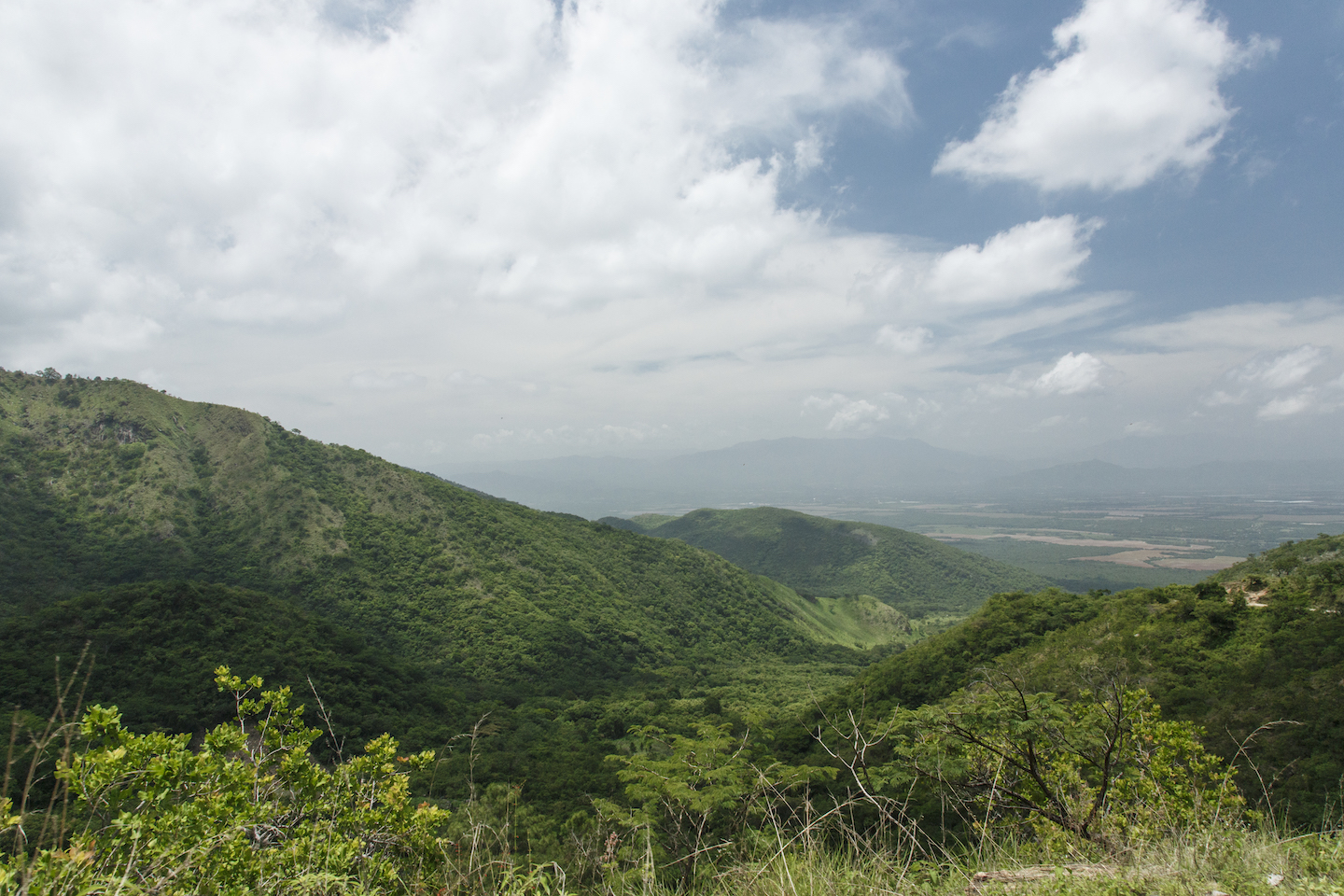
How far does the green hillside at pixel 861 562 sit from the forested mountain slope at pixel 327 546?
5607 cm

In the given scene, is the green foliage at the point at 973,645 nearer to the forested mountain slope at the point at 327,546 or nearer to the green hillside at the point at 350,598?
the green hillside at the point at 350,598

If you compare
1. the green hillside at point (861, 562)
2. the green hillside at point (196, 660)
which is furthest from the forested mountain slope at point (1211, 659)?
the green hillside at point (861, 562)

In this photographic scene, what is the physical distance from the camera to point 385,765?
5.05 metres

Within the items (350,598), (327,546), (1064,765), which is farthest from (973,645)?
(327,546)

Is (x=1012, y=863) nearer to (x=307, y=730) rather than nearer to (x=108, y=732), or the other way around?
(x=307, y=730)

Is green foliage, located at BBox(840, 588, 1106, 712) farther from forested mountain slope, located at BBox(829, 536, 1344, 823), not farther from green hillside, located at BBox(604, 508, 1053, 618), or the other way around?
green hillside, located at BBox(604, 508, 1053, 618)

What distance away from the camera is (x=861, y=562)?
142 meters

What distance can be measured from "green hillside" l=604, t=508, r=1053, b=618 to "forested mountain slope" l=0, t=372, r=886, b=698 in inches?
2208

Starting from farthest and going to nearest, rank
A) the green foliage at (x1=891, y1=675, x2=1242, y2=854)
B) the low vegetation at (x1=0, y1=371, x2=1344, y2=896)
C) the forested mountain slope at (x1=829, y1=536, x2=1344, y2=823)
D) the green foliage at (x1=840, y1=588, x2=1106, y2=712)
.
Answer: the green foliage at (x1=840, y1=588, x2=1106, y2=712) → the forested mountain slope at (x1=829, y1=536, x2=1344, y2=823) → the green foliage at (x1=891, y1=675, x2=1242, y2=854) → the low vegetation at (x1=0, y1=371, x2=1344, y2=896)

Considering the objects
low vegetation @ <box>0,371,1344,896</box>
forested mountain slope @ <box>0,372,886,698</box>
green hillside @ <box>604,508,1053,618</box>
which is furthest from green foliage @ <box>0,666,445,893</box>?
green hillside @ <box>604,508,1053,618</box>

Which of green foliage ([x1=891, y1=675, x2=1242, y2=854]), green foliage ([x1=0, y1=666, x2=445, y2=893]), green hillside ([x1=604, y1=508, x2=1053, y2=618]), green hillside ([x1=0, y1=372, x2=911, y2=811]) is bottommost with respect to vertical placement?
green hillside ([x1=604, y1=508, x2=1053, y2=618])

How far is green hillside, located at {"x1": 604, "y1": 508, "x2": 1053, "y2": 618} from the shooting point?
12794 cm

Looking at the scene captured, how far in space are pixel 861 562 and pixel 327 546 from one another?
120749mm

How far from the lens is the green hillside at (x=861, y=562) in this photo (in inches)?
5037
